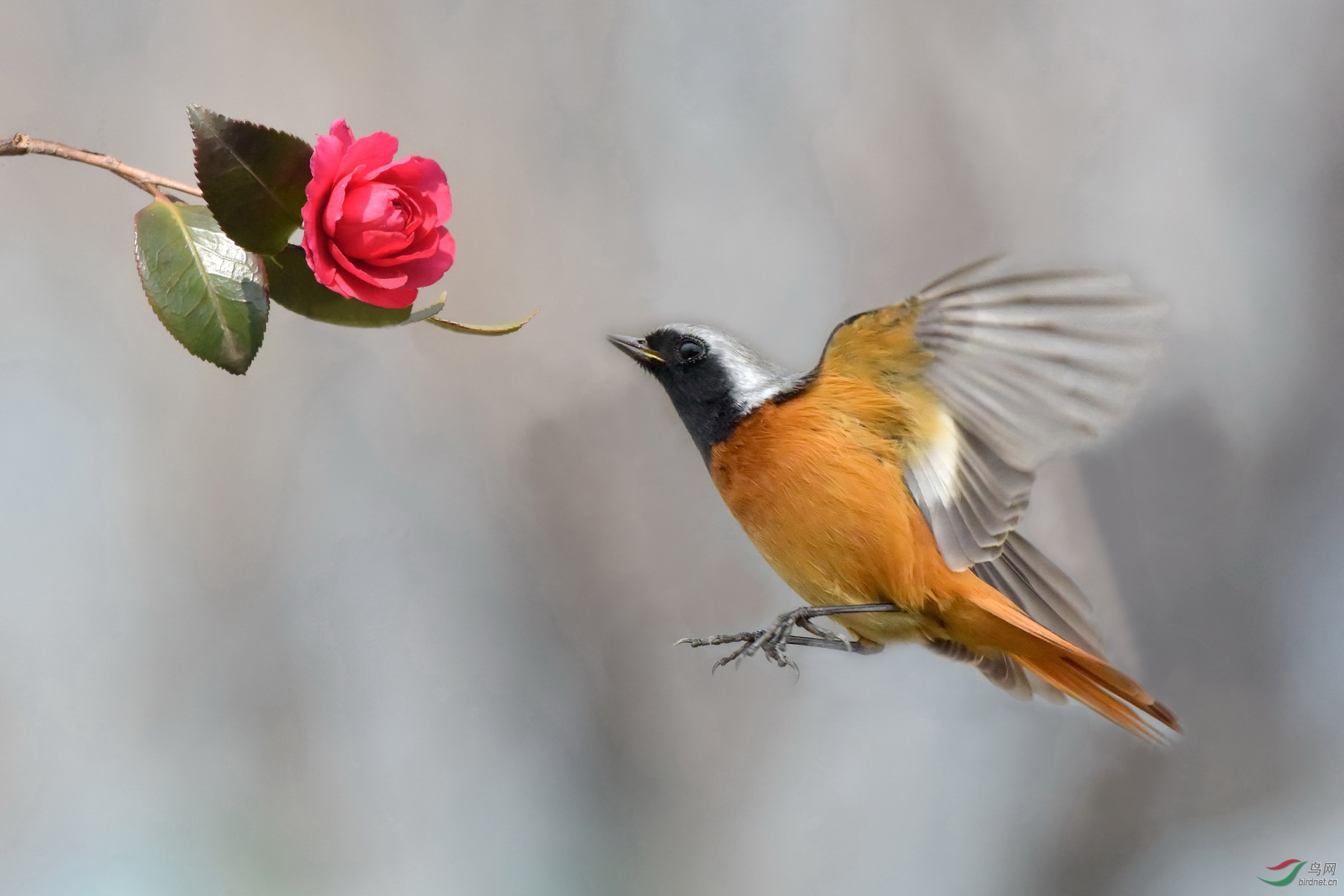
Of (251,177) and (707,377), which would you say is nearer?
(251,177)

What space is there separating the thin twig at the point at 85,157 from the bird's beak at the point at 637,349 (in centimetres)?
24

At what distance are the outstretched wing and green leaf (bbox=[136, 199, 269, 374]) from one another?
256 mm

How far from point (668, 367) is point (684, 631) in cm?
69

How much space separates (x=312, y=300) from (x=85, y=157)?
0.26 feet

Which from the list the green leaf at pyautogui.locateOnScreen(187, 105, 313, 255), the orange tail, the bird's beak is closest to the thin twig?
the green leaf at pyautogui.locateOnScreen(187, 105, 313, 255)

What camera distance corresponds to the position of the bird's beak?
53cm

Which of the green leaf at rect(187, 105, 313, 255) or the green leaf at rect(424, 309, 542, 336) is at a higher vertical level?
the green leaf at rect(187, 105, 313, 255)

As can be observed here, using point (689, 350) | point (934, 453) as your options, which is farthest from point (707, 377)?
point (934, 453)

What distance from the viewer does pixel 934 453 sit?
50 centimetres

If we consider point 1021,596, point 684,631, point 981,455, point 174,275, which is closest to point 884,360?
point 981,455

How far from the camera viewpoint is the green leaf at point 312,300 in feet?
1.15

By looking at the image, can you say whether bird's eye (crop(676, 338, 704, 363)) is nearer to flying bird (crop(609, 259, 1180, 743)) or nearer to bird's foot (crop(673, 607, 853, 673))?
flying bird (crop(609, 259, 1180, 743))

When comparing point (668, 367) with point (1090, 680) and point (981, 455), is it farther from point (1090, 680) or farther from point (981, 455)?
point (1090, 680)

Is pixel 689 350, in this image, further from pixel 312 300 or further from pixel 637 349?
pixel 312 300
